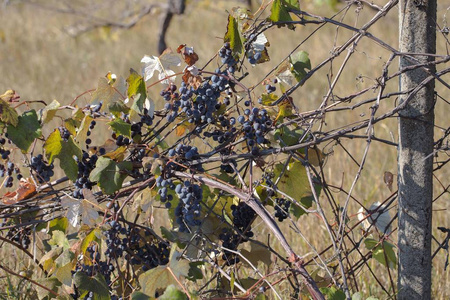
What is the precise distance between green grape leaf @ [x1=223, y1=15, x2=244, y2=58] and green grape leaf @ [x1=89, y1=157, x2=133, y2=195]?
0.47 meters

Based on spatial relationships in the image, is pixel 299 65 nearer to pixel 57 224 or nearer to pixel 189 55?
pixel 189 55

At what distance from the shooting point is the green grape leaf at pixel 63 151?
1.86 m

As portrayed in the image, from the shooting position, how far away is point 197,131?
6.31ft

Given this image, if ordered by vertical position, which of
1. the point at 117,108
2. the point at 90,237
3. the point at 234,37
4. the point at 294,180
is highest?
the point at 234,37

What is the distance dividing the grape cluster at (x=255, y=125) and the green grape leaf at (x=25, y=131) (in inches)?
24.4

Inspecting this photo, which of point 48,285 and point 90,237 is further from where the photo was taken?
point 48,285

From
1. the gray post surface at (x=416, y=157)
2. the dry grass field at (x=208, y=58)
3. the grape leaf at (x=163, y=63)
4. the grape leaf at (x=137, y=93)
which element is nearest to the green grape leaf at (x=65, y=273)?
the grape leaf at (x=137, y=93)

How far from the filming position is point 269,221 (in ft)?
5.38

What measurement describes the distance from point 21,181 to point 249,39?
862 mm

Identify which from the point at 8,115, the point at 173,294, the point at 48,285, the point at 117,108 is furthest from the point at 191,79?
the point at 48,285

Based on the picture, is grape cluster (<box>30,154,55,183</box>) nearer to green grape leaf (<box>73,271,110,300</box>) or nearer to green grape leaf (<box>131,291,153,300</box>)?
green grape leaf (<box>73,271,110,300</box>)

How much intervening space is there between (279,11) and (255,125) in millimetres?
363

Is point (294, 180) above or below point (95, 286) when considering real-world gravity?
above

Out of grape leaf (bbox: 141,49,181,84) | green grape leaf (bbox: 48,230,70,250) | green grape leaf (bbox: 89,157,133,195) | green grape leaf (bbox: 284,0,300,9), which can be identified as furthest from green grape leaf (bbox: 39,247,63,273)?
green grape leaf (bbox: 284,0,300,9)
